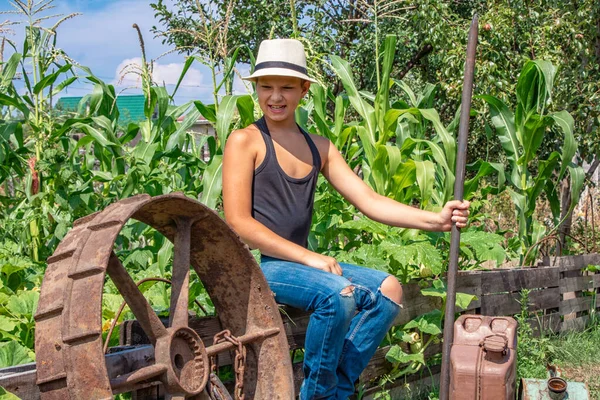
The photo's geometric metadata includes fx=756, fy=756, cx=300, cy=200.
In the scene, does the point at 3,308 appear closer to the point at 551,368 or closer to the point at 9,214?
the point at 9,214

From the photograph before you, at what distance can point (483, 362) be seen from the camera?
259 cm

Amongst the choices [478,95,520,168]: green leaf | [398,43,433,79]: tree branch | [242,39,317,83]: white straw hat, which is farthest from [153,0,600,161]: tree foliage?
[242,39,317,83]: white straw hat

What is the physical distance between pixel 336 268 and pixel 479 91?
14.5 feet

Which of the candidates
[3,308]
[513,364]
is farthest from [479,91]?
[3,308]

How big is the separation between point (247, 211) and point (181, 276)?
51 cm

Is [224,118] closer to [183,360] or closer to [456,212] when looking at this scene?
[456,212]

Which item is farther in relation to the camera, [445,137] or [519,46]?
[519,46]

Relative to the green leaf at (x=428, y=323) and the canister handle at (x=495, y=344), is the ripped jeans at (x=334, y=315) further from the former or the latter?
the green leaf at (x=428, y=323)

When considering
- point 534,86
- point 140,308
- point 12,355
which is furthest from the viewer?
point 534,86

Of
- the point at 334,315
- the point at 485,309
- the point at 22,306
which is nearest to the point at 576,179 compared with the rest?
the point at 485,309

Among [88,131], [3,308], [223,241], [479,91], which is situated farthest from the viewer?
[479,91]

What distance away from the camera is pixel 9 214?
449 cm

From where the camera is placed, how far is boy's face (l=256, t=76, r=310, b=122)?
112 inches

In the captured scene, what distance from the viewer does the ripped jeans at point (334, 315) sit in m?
2.55
